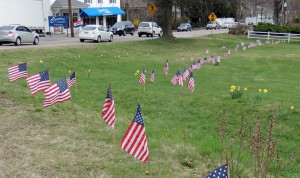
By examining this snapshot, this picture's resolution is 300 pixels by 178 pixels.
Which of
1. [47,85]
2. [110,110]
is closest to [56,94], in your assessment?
[47,85]

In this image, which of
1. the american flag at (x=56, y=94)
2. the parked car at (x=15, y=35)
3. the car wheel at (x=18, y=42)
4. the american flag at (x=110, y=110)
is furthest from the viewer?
the car wheel at (x=18, y=42)

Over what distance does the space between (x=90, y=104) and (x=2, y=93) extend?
2.40 meters

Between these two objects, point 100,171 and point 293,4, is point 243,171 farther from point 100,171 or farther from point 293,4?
point 293,4

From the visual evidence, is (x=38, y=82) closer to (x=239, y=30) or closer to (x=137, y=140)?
(x=137, y=140)

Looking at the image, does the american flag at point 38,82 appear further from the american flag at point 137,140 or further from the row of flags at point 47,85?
the american flag at point 137,140

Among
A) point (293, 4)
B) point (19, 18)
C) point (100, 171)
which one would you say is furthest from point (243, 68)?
point (293, 4)

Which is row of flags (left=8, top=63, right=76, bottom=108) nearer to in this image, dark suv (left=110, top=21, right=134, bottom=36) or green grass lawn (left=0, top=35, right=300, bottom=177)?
green grass lawn (left=0, top=35, right=300, bottom=177)

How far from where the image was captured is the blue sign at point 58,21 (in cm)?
4488

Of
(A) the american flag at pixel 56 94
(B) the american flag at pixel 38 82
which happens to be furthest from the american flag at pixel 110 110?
(B) the american flag at pixel 38 82

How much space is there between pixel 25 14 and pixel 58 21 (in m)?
4.00

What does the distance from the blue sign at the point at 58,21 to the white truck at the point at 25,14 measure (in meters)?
1.89

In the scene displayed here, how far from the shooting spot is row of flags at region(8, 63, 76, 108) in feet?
26.6

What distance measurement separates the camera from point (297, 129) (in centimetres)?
881

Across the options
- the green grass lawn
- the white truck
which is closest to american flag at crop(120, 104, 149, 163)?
the green grass lawn
